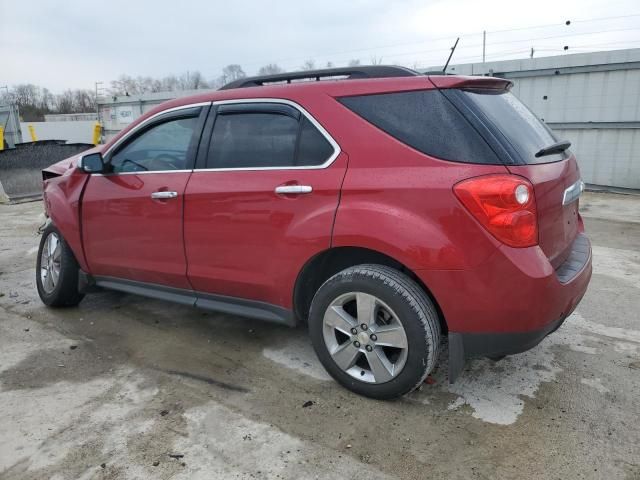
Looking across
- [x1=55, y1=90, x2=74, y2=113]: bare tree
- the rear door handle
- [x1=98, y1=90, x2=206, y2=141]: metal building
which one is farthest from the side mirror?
[x1=55, y1=90, x2=74, y2=113]: bare tree

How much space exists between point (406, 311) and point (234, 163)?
4.77 ft

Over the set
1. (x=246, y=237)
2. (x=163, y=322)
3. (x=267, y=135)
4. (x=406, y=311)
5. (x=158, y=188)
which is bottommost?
(x=163, y=322)

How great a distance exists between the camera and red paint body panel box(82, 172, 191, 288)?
11.3 ft

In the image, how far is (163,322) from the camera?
4125mm

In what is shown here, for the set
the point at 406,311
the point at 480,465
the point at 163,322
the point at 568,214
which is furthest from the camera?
the point at 163,322

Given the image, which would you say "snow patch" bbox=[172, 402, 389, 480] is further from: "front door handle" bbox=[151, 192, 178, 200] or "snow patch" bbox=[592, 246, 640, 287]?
"snow patch" bbox=[592, 246, 640, 287]

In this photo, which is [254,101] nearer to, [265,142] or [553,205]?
[265,142]

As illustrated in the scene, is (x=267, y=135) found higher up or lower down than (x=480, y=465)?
higher up

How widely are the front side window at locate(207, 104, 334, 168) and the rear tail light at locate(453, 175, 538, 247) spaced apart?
0.85 metres

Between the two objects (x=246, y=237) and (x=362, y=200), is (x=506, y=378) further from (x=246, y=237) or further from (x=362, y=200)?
(x=246, y=237)

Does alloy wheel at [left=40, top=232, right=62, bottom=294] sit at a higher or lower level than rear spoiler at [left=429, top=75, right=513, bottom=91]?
lower

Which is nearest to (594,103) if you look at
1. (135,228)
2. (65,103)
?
(135,228)

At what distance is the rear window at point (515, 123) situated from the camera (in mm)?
2523

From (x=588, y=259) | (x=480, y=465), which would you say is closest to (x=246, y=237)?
(x=480, y=465)
